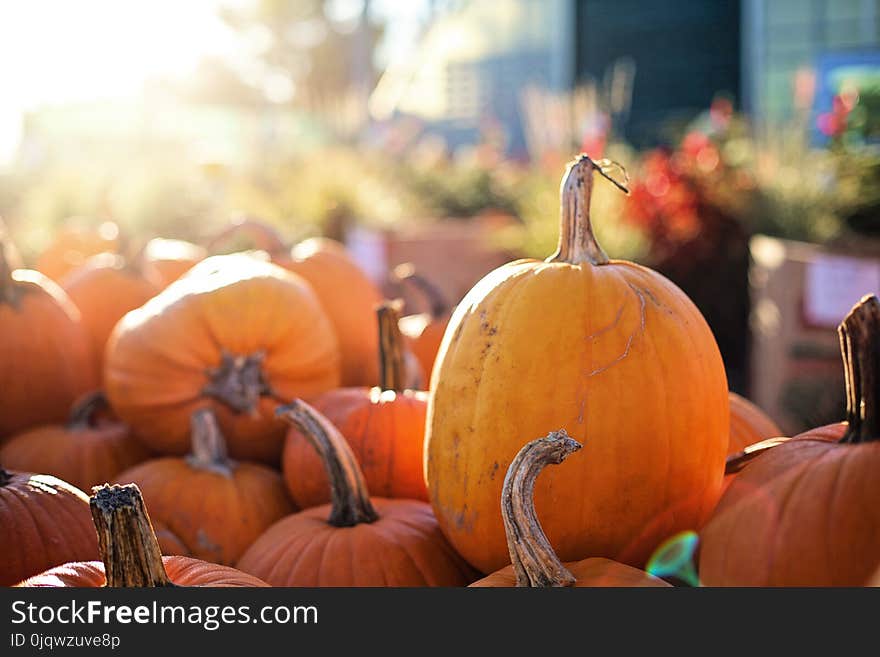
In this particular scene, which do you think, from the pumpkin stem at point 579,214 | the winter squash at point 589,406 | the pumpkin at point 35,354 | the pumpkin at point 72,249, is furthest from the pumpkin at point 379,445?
the pumpkin at point 72,249

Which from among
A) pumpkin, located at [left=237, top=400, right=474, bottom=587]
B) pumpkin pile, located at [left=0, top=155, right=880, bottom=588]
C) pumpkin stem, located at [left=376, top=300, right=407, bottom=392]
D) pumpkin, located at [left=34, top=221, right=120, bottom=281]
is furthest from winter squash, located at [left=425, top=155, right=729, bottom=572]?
pumpkin, located at [left=34, top=221, right=120, bottom=281]

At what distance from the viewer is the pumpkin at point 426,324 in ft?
7.93

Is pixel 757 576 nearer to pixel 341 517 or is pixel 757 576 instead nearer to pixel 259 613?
pixel 259 613

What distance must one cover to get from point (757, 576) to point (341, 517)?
0.66 metres

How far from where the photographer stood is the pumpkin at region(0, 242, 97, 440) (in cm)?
201

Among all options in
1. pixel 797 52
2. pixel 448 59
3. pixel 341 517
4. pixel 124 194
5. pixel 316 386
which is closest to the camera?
pixel 341 517

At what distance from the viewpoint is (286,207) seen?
7934 mm

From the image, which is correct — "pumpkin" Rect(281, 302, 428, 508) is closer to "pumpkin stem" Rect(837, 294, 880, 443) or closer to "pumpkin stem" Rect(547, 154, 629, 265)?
"pumpkin stem" Rect(547, 154, 629, 265)

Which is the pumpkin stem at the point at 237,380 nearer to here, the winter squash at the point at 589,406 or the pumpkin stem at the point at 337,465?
the pumpkin stem at the point at 337,465

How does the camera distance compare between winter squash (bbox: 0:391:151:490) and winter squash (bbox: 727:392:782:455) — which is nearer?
winter squash (bbox: 727:392:782:455)

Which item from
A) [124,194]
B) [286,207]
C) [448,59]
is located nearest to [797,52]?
[448,59]

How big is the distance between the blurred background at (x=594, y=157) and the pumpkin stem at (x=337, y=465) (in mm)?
1356

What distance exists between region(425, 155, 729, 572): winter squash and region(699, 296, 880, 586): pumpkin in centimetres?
10

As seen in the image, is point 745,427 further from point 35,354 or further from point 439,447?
point 35,354
